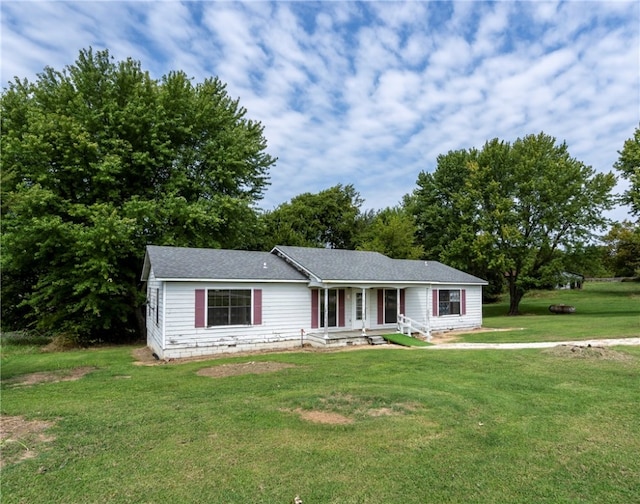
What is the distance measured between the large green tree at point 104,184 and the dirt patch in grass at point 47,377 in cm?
712

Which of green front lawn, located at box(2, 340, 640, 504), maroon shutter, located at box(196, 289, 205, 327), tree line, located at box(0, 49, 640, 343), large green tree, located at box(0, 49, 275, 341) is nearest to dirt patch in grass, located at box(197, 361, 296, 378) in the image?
green front lawn, located at box(2, 340, 640, 504)

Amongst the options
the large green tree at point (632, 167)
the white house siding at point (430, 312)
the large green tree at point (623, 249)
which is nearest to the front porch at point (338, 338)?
the white house siding at point (430, 312)

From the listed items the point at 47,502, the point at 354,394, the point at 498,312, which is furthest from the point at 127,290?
the point at 498,312

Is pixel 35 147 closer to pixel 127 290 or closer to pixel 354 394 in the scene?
pixel 127 290

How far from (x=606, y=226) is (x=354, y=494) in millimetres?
32411

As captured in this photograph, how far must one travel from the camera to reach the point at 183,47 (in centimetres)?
1342

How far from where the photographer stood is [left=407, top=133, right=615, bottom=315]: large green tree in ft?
93.9

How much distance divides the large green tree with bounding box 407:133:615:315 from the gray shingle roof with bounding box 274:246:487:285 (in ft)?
30.0

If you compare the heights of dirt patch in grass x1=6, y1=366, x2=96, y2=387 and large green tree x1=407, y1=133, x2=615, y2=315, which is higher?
large green tree x1=407, y1=133, x2=615, y2=315

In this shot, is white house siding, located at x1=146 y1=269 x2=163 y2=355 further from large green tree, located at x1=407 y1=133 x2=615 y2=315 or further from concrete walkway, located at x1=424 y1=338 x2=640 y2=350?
large green tree, located at x1=407 y1=133 x2=615 y2=315

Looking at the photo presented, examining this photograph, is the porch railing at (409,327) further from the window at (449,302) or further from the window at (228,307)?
the window at (228,307)

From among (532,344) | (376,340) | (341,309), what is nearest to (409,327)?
(376,340)

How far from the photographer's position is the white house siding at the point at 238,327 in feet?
45.1

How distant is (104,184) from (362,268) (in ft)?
44.1
